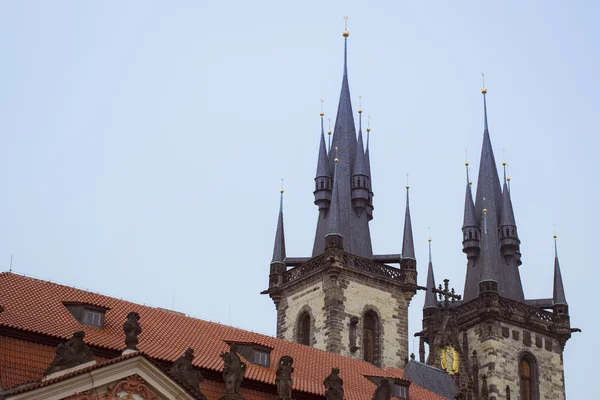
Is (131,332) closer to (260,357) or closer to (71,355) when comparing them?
(71,355)

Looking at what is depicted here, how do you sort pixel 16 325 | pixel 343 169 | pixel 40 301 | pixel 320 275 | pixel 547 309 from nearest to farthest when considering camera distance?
pixel 16 325
pixel 40 301
pixel 320 275
pixel 343 169
pixel 547 309

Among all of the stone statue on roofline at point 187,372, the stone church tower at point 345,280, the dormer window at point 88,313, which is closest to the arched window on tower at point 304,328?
the stone church tower at point 345,280

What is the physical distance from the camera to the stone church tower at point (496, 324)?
2270 inches

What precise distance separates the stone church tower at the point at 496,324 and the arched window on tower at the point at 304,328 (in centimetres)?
611

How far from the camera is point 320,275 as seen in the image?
53688 mm

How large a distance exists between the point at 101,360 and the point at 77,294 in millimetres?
4386

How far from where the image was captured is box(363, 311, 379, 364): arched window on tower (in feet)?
171

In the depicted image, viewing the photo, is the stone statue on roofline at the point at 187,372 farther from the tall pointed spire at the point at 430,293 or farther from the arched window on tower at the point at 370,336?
the tall pointed spire at the point at 430,293

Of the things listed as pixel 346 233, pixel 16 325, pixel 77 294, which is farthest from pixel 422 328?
pixel 16 325

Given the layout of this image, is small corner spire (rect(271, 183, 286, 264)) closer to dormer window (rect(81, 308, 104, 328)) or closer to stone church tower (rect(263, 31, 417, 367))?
stone church tower (rect(263, 31, 417, 367))

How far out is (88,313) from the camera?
31516 millimetres

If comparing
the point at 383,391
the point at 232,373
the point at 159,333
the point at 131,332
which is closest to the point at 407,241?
the point at 383,391

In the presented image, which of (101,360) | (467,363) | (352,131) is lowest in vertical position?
(101,360)

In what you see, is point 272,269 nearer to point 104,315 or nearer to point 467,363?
point 467,363
